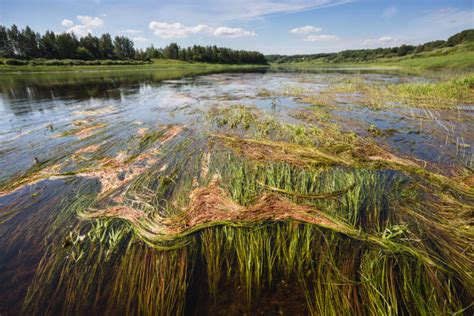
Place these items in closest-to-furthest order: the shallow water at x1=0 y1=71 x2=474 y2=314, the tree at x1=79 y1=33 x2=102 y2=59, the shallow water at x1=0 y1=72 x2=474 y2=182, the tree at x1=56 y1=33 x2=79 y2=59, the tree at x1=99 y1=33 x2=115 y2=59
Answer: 1. the shallow water at x1=0 y1=71 x2=474 y2=314
2. the shallow water at x1=0 y1=72 x2=474 y2=182
3. the tree at x1=56 y1=33 x2=79 y2=59
4. the tree at x1=79 y1=33 x2=102 y2=59
5. the tree at x1=99 y1=33 x2=115 y2=59

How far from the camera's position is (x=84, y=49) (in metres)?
74.8

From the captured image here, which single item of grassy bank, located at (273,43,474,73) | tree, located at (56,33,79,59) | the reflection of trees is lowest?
the reflection of trees

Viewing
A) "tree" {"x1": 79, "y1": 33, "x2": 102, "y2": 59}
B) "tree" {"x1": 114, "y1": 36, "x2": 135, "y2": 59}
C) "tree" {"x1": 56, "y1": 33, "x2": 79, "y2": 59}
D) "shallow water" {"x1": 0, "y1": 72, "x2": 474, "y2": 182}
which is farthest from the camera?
"tree" {"x1": 114, "y1": 36, "x2": 135, "y2": 59}

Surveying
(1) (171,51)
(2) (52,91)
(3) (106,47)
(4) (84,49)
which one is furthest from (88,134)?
(1) (171,51)

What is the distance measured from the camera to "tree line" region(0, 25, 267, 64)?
72500 mm

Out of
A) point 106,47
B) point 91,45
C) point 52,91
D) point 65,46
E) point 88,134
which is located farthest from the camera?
point 106,47

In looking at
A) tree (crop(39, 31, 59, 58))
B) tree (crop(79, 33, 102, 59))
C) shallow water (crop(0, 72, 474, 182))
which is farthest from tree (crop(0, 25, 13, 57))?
shallow water (crop(0, 72, 474, 182))

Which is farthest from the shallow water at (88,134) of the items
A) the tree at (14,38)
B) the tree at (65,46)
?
the tree at (14,38)

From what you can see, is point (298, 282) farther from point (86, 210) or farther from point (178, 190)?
point (86, 210)

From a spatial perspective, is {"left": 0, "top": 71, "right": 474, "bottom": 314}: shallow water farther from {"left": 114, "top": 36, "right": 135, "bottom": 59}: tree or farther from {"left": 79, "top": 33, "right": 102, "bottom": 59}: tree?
{"left": 114, "top": 36, "right": 135, "bottom": 59}: tree

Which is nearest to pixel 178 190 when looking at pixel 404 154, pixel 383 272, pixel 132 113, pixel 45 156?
pixel 383 272

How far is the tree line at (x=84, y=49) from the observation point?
238 feet

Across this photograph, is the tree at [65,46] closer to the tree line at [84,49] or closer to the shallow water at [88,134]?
the tree line at [84,49]

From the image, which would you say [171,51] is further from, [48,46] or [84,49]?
[48,46]
